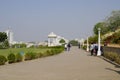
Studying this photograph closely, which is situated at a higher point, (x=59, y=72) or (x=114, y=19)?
(x=114, y=19)

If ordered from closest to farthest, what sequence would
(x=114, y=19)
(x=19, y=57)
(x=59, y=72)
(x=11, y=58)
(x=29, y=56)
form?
1. (x=59, y=72)
2. (x=11, y=58)
3. (x=19, y=57)
4. (x=29, y=56)
5. (x=114, y=19)

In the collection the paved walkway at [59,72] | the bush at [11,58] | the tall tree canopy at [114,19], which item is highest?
the tall tree canopy at [114,19]

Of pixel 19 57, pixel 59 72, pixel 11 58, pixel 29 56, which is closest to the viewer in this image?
pixel 59 72

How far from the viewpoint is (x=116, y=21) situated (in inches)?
2921

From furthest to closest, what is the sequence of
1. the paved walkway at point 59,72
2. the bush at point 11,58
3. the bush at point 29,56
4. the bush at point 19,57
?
1. the bush at point 29,56
2. the bush at point 19,57
3. the bush at point 11,58
4. the paved walkway at point 59,72

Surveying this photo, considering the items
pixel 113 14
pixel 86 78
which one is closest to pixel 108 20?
pixel 113 14

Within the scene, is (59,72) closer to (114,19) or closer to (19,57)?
(19,57)

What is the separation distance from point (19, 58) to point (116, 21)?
1959 inches

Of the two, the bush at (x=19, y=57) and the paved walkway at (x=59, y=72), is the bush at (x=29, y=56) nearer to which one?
the bush at (x=19, y=57)

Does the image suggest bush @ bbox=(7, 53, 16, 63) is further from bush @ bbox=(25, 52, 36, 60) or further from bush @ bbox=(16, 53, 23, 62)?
bush @ bbox=(25, 52, 36, 60)

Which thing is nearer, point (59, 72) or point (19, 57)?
point (59, 72)

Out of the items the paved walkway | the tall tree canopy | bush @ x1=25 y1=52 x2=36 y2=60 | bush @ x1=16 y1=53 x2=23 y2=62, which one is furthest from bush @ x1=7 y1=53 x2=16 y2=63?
the tall tree canopy

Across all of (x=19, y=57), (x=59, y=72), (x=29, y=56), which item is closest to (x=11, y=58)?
(x=19, y=57)

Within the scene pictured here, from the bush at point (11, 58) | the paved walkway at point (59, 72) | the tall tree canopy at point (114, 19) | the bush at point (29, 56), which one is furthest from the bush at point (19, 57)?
the tall tree canopy at point (114, 19)
